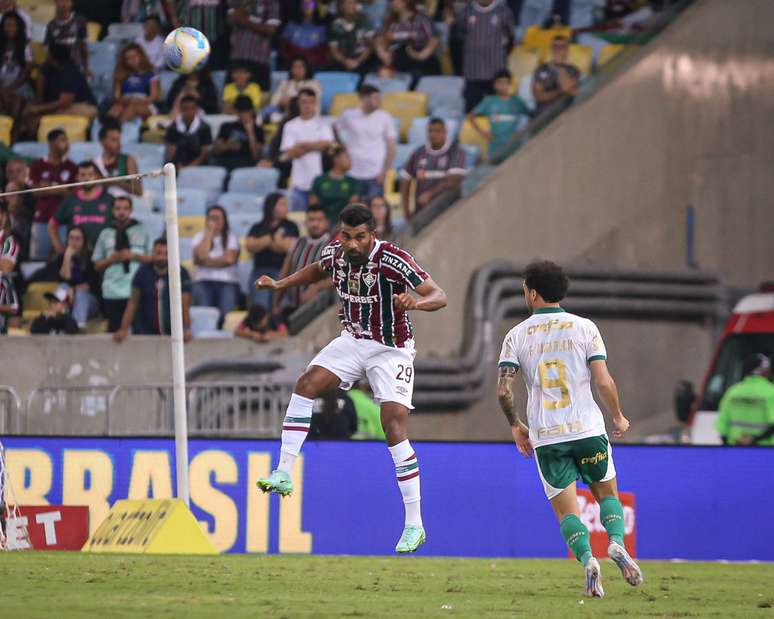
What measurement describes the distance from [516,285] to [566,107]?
2432 mm

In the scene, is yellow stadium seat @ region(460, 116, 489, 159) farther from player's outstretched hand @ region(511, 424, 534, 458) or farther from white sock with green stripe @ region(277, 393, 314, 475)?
player's outstretched hand @ region(511, 424, 534, 458)

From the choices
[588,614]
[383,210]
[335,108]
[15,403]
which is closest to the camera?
[588,614]

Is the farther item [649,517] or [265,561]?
[649,517]

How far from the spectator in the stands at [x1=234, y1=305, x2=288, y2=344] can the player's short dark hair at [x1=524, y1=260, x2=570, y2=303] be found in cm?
948

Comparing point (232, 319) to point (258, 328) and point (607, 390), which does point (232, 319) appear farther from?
point (607, 390)

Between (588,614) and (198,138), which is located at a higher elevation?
(198,138)

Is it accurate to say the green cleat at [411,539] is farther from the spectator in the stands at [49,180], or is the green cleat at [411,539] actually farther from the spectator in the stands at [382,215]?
the spectator in the stands at [49,180]

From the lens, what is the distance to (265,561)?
1202 centimetres

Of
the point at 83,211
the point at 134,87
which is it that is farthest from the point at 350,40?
the point at 83,211

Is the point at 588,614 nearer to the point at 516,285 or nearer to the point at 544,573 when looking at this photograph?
the point at 544,573

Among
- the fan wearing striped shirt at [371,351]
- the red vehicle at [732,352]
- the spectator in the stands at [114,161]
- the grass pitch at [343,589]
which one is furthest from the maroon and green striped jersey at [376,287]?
the red vehicle at [732,352]

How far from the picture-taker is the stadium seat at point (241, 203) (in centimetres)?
2116

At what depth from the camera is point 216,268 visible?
764 inches

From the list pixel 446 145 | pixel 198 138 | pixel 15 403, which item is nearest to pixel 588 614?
pixel 15 403
